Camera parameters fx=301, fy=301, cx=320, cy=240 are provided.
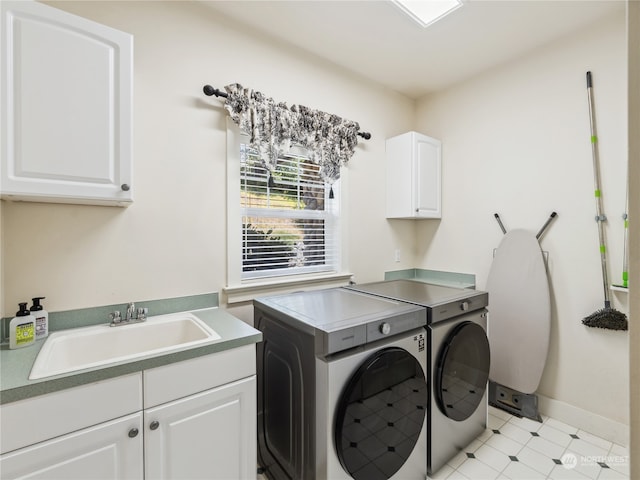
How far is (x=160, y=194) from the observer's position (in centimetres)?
173

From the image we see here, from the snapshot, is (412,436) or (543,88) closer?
(412,436)

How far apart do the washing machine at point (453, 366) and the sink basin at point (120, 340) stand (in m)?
1.17

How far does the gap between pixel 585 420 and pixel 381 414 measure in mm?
1773

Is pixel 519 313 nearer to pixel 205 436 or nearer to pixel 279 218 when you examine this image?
pixel 279 218

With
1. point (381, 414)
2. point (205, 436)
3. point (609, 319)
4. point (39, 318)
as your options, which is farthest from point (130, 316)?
point (609, 319)

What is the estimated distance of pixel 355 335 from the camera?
1361 mm

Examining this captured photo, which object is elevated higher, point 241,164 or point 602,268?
point 241,164

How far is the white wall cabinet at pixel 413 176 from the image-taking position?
8.88 ft

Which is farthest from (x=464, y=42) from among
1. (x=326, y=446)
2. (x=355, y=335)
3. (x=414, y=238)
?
(x=326, y=446)

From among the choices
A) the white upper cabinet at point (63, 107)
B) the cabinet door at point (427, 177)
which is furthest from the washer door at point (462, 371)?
the white upper cabinet at point (63, 107)

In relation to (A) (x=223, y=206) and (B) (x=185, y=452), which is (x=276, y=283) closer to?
(A) (x=223, y=206)

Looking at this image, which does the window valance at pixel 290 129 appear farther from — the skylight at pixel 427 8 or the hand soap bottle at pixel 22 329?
the hand soap bottle at pixel 22 329

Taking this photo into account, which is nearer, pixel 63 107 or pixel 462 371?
pixel 63 107

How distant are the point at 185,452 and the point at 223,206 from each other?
131cm
